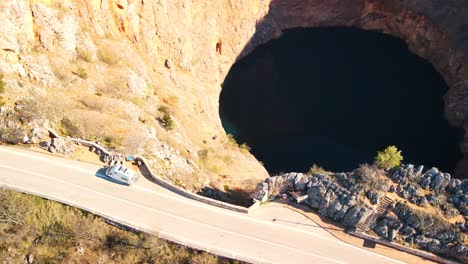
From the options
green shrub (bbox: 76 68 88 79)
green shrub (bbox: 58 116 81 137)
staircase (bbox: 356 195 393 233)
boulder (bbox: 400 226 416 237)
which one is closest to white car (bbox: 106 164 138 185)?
green shrub (bbox: 58 116 81 137)

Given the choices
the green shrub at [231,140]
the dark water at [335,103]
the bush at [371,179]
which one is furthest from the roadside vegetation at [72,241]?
the dark water at [335,103]

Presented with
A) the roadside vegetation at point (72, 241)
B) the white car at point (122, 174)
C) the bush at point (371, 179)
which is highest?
the bush at point (371, 179)

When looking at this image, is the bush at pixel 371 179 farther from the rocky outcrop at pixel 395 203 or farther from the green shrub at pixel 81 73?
the green shrub at pixel 81 73

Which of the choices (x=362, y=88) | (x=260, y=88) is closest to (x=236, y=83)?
(x=260, y=88)

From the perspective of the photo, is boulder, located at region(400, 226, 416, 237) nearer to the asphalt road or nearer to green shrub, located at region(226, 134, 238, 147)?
the asphalt road

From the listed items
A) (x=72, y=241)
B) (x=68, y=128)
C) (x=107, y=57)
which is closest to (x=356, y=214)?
(x=72, y=241)
